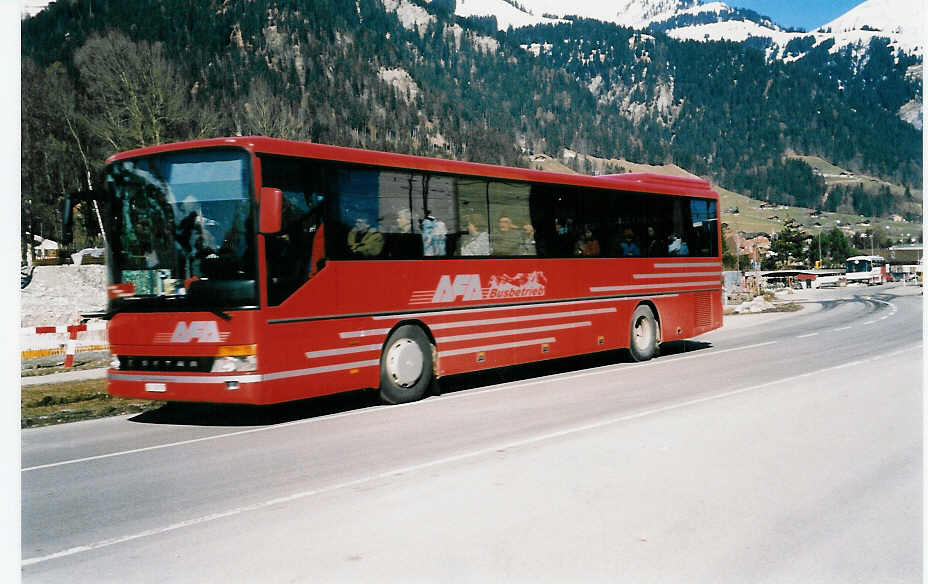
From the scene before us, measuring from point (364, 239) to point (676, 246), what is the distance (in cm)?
860

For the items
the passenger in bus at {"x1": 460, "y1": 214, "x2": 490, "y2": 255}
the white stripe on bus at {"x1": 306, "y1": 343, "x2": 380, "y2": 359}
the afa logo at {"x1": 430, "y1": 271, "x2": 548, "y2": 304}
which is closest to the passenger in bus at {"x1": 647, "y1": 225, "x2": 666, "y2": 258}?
the afa logo at {"x1": 430, "y1": 271, "x2": 548, "y2": 304}

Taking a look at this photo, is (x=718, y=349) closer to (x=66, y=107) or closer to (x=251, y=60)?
(x=66, y=107)

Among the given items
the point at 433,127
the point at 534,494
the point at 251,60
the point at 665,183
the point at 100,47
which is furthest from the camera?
the point at 433,127

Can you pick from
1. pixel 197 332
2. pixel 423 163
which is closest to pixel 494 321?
pixel 423 163

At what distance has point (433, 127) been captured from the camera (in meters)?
176

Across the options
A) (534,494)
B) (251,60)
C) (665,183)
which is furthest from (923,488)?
(251,60)

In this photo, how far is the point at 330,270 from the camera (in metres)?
10.8

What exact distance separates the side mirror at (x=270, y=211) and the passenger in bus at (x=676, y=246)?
993 centimetres

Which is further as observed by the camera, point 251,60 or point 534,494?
point 251,60

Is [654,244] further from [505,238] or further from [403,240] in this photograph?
[403,240]

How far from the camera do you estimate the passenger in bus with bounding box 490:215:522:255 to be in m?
13.5

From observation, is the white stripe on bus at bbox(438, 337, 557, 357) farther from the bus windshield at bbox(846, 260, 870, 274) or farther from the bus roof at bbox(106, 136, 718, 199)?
the bus windshield at bbox(846, 260, 870, 274)

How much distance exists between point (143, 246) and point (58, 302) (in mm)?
26616

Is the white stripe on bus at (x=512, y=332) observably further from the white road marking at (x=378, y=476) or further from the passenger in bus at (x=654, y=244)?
the white road marking at (x=378, y=476)
